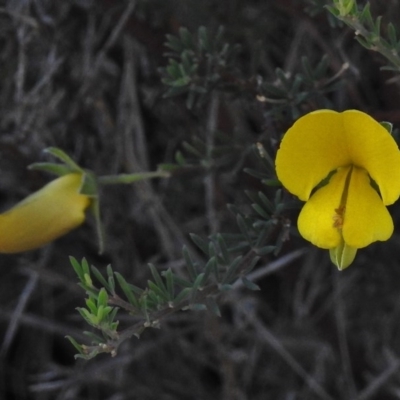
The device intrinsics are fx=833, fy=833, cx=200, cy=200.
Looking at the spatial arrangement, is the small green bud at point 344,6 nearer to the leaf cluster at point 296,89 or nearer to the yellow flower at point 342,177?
the yellow flower at point 342,177

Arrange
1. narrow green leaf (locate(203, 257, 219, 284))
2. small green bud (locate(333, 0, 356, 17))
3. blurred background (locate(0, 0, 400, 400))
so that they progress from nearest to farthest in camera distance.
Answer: small green bud (locate(333, 0, 356, 17)), narrow green leaf (locate(203, 257, 219, 284)), blurred background (locate(0, 0, 400, 400))

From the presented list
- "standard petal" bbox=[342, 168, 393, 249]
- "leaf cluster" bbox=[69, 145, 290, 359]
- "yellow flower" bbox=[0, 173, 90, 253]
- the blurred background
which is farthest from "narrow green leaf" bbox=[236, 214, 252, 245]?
the blurred background

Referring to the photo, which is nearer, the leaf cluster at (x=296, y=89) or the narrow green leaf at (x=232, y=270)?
the narrow green leaf at (x=232, y=270)

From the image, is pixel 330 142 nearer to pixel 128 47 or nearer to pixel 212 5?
pixel 212 5

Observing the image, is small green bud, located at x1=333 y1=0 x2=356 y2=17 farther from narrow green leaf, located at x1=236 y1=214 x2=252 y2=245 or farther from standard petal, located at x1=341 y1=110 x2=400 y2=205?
narrow green leaf, located at x1=236 y1=214 x2=252 y2=245

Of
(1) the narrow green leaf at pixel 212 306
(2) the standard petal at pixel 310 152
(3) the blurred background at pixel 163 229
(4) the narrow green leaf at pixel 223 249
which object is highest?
(2) the standard petal at pixel 310 152

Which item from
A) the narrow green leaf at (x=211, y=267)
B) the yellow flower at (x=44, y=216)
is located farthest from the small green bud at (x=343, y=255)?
the yellow flower at (x=44, y=216)

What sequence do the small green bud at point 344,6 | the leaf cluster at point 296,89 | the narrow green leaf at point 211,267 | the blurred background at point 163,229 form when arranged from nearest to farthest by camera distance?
the small green bud at point 344,6, the narrow green leaf at point 211,267, the leaf cluster at point 296,89, the blurred background at point 163,229
